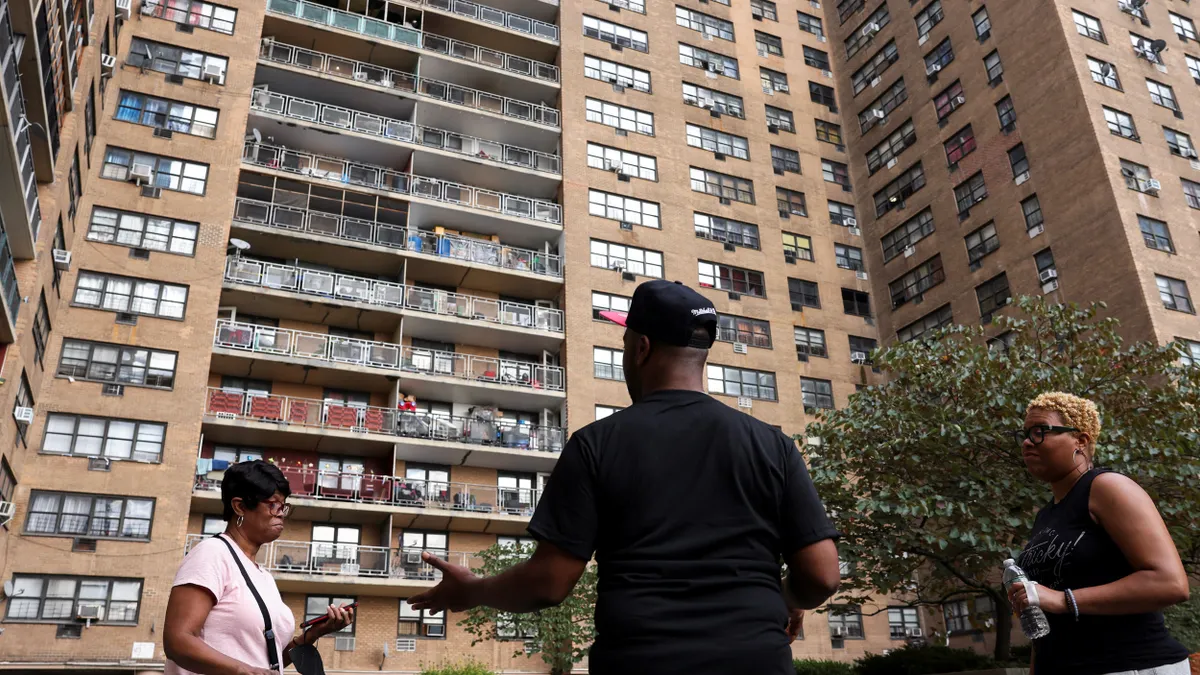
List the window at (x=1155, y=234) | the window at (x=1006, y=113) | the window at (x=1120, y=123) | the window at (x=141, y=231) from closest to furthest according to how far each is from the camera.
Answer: the window at (x=141, y=231), the window at (x=1155, y=234), the window at (x=1120, y=123), the window at (x=1006, y=113)

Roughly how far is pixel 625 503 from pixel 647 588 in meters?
0.27

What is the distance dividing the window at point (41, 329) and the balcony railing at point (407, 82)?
15.1 metres

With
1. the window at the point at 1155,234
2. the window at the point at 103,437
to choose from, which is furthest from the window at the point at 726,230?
the window at the point at 103,437

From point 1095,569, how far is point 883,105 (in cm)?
5278

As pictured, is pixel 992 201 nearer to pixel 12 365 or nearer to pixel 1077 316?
pixel 1077 316

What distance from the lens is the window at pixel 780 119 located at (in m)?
53.1

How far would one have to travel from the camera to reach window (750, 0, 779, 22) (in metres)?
56.1

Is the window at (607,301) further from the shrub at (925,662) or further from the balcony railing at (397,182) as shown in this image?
the shrub at (925,662)

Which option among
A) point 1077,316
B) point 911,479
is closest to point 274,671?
point 911,479

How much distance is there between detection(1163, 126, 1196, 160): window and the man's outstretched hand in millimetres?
48471

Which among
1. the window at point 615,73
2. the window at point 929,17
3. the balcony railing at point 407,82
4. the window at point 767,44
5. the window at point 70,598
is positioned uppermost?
the window at point 767,44

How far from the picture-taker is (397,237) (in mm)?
40094

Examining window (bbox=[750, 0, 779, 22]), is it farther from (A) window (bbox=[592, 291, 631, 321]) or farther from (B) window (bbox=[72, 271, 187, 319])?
(B) window (bbox=[72, 271, 187, 319])

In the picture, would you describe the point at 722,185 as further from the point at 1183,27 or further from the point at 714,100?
the point at 1183,27
